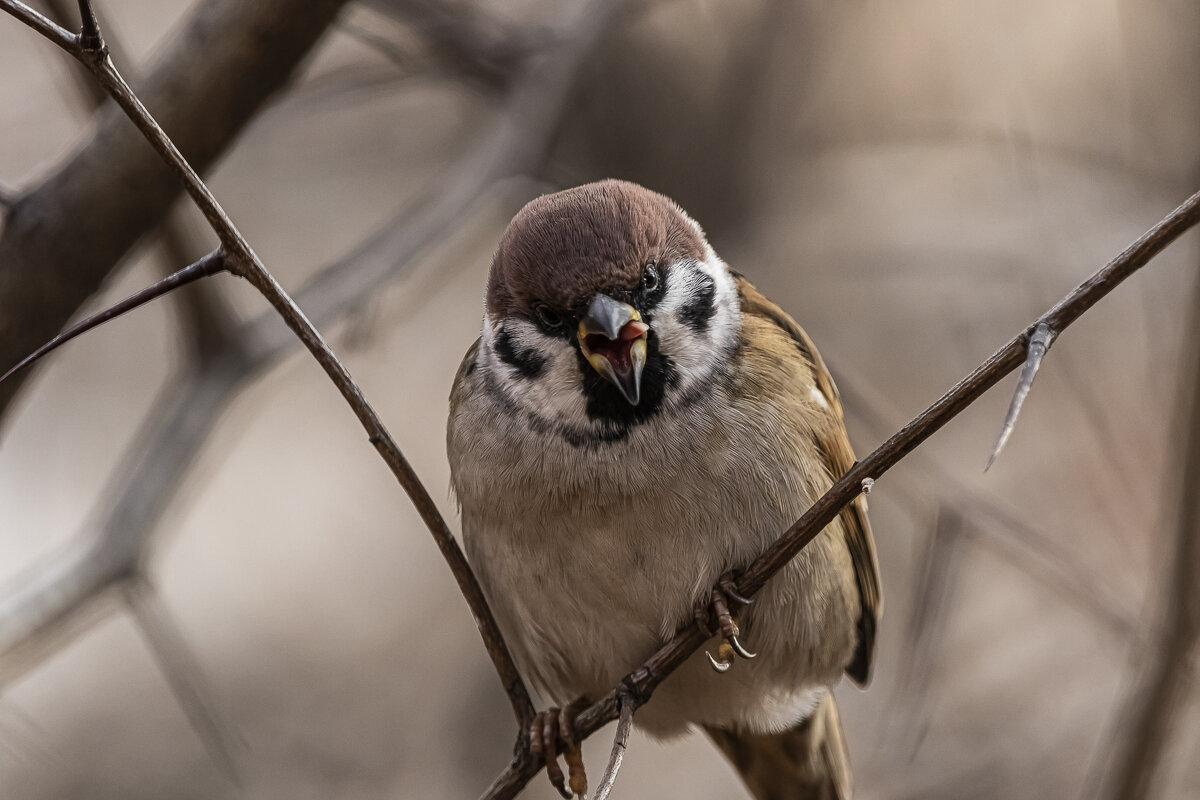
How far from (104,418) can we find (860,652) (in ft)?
15.1

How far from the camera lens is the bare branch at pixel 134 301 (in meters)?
1.51

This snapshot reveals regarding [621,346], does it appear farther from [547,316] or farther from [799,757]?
[799,757]

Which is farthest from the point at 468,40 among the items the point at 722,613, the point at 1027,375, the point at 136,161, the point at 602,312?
the point at 1027,375

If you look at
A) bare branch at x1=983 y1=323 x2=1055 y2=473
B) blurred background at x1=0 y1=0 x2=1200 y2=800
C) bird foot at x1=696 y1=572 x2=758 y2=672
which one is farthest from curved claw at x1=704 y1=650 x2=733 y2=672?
blurred background at x1=0 y1=0 x2=1200 y2=800

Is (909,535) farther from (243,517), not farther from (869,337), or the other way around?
(243,517)

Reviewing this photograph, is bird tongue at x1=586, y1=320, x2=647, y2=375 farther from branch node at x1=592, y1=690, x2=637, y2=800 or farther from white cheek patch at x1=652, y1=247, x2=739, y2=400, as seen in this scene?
branch node at x1=592, y1=690, x2=637, y2=800

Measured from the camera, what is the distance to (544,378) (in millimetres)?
2475

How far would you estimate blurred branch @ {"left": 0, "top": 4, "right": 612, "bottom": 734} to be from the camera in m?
2.75

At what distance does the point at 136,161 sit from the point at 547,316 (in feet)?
2.81

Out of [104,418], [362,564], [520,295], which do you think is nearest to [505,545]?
[520,295]

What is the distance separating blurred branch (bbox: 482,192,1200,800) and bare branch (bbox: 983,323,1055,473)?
0.05 ft

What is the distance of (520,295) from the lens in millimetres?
2424

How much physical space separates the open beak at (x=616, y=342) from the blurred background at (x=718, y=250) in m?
1.17

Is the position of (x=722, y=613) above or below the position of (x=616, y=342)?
below
